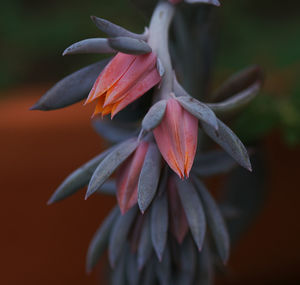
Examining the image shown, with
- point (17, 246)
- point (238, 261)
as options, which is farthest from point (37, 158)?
point (238, 261)

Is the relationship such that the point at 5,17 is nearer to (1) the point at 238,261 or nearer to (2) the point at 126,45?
(1) the point at 238,261

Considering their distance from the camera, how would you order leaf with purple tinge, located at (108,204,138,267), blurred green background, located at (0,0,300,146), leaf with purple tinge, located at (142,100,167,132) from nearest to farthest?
1. leaf with purple tinge, located at (142,100,167,132)
2. leaf with purple tinge, located at (108,204,138,267)
3. blurred green background, located at (0,0,300,146)

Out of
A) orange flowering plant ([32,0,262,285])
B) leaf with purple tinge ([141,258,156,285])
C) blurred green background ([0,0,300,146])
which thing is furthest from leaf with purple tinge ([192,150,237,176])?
blurred green background ([0,0,300,146])

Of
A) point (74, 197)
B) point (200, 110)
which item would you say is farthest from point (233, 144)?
point (74, 197)

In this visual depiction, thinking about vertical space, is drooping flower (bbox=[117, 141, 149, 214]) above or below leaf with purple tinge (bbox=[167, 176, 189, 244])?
above

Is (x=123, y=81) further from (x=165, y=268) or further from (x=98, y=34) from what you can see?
(x=98, y=34)

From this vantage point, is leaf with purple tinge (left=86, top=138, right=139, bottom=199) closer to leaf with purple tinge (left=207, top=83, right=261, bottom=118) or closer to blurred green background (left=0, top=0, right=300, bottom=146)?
leaf with purple tinge (left=207, top=83, right=261, bottom=118)
